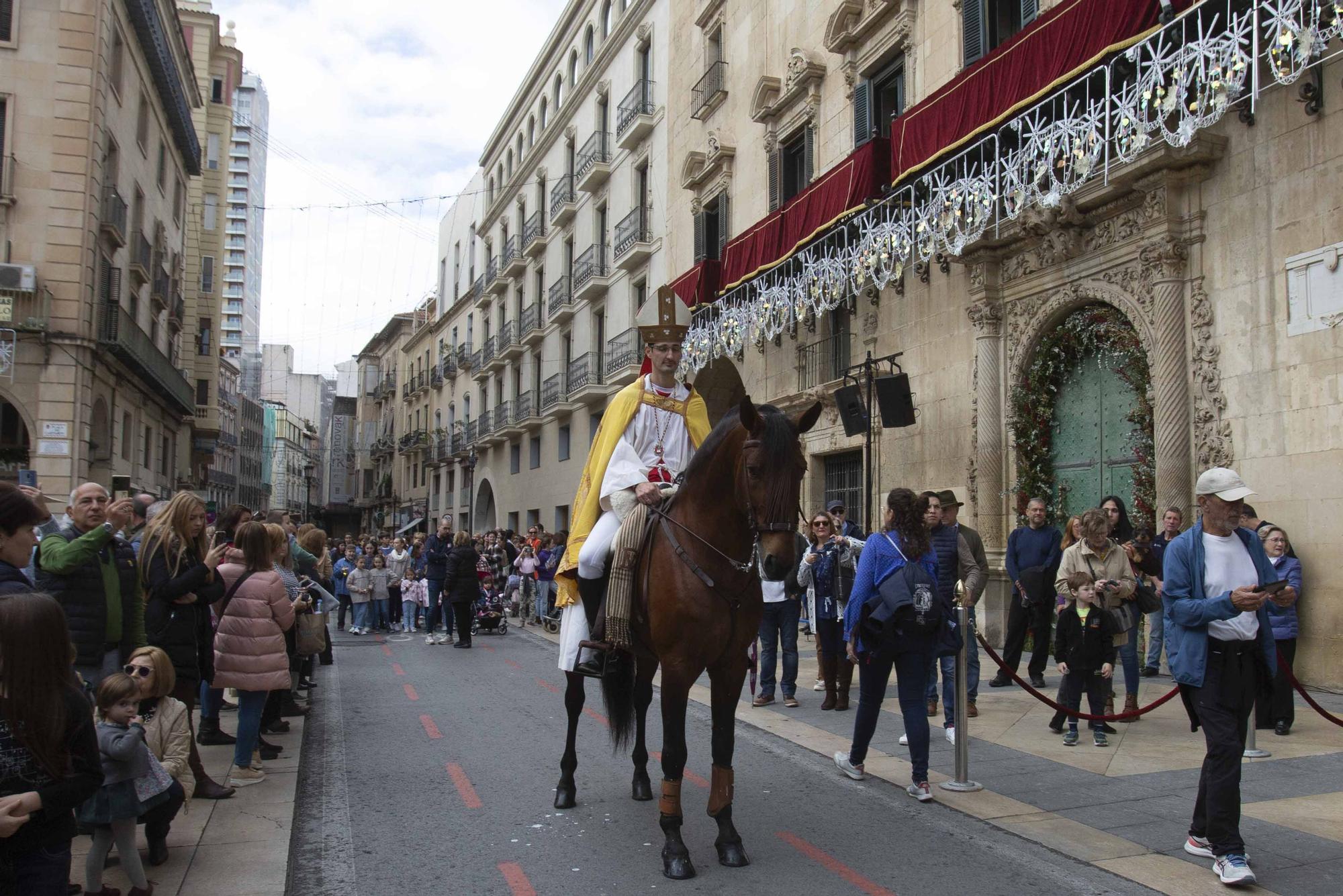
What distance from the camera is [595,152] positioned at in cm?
3100

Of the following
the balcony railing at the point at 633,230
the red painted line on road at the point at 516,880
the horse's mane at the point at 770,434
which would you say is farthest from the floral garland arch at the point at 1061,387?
the balcony railing at the point at 633,230

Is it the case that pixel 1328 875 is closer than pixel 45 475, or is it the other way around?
pixel 1328 875

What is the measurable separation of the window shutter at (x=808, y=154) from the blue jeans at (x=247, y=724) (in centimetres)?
1526

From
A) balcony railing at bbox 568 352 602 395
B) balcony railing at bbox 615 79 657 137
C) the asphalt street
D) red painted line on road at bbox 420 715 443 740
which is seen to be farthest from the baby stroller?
balcony railing at bbox 615 79 657 137

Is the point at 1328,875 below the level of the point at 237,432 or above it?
below

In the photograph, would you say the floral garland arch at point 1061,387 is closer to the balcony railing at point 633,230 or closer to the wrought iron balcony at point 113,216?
the balcony railing at point 633,230

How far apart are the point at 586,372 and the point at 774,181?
11.7 m

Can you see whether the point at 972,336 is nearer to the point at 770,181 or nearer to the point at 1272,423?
the point at 1272,423

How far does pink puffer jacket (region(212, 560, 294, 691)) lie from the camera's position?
6.14 meters

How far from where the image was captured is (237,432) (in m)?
70.2

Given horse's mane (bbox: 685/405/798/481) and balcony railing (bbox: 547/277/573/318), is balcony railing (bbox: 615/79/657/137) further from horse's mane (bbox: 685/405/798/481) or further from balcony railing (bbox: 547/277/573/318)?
horse's mane (bbox: 685/405/798/481)

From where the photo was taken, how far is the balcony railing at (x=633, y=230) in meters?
27.0

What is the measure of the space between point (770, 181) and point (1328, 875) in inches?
→ 694

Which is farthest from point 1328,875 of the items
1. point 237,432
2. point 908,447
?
point 237,432
